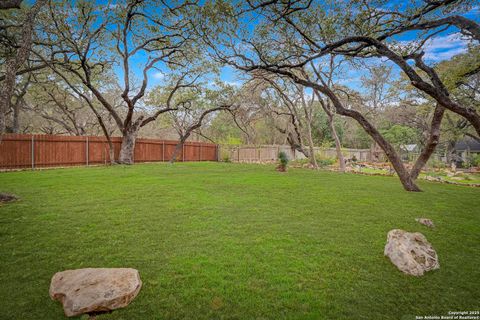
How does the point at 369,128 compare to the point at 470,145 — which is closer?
the point at 369,128

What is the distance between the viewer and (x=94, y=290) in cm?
197

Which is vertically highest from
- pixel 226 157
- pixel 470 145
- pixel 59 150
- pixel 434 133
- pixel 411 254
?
pixel 470 145

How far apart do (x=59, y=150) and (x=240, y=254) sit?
45.5 feet

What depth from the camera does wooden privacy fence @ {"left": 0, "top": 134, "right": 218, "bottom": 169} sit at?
37.5ft

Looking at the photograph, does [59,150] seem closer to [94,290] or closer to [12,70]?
[12,70]

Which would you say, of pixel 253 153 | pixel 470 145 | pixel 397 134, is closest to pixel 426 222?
pixel 253 153

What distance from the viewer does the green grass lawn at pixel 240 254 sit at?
2045mm

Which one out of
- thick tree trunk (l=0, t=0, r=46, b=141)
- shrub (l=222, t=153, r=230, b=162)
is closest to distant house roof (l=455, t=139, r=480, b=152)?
shrub (l=222, t=153, r=230, b=162)

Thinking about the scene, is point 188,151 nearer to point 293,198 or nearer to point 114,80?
point 114,80

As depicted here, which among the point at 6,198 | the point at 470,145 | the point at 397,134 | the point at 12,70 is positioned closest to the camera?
the point at 12,70

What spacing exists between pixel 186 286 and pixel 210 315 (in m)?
0.44

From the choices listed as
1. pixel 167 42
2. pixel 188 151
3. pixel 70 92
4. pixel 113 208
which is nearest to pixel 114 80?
pixel 70 92

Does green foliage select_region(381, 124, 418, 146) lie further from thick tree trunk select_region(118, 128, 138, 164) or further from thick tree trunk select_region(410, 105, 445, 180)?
thick tree trunk select_region(118, 128, 138, 164)

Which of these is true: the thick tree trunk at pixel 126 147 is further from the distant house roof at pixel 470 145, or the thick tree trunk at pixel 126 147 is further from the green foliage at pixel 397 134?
the distant house roof at pixel 470 145
